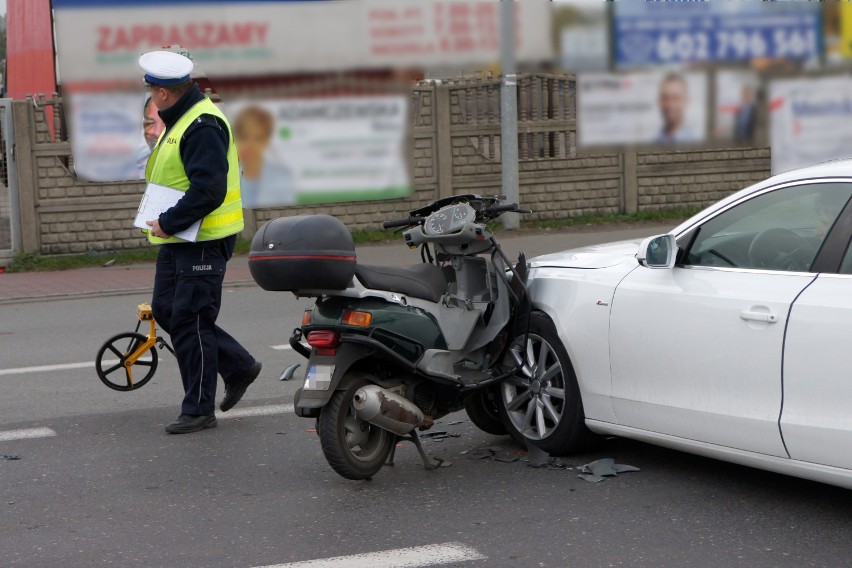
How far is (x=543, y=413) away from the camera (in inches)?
237

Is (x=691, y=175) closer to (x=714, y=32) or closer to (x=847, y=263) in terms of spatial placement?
(x=714, y=32)

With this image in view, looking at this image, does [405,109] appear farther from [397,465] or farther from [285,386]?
[397,465]

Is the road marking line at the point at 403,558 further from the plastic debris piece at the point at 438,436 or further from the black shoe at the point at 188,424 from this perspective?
the black shoe at the point at 188,424

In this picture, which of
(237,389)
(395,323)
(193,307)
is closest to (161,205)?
(193,307)

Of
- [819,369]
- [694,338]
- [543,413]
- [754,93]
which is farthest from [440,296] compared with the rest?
[754,93]

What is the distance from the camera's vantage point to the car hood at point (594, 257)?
5.92 m

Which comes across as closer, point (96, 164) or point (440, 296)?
point (440, 296)

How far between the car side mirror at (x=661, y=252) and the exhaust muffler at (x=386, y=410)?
1.25 meters

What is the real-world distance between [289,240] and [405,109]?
1206 centimetres

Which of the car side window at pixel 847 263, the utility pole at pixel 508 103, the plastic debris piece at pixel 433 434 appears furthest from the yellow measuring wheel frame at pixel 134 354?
the utility pole at pixel 508 103

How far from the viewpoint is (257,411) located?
7422 mm

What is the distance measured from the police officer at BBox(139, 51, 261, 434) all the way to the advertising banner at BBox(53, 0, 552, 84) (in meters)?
10.1

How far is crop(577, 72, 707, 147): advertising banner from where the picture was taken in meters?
18.3

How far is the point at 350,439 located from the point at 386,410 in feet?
0.79
